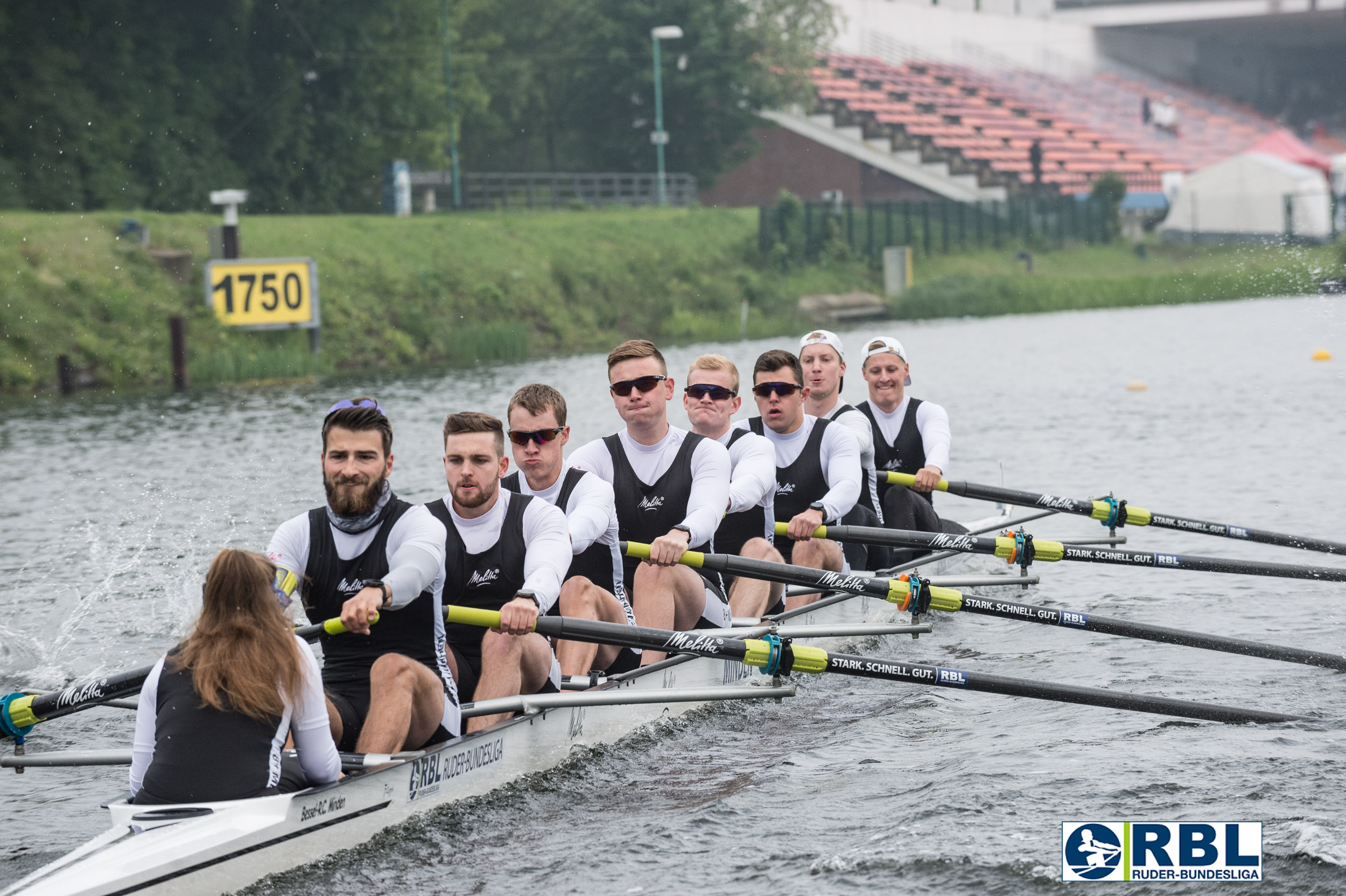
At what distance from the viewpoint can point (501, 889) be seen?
4891mm

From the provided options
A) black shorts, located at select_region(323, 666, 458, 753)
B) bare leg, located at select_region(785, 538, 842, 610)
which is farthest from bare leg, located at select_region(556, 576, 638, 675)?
bare leg, located at select_region(785, 538, 842, 610)

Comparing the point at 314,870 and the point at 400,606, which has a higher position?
the point at 400,606

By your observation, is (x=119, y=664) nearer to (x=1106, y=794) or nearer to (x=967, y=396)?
(x=1106, y=794)

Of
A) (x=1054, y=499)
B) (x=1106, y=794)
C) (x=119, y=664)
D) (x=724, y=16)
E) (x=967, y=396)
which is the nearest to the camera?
(x=1106, y=794)

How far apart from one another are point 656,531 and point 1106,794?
2244mm

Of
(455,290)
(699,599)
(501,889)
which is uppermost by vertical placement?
(455,290)

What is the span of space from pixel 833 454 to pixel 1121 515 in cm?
206

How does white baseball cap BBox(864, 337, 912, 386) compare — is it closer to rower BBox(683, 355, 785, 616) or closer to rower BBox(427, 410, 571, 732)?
rower BBox(683, 355, 785, 616)

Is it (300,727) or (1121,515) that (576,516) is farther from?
(1121,515)

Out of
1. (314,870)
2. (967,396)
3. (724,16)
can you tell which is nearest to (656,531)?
(314,870)

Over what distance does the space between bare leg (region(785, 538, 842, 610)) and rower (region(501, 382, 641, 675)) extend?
1.54 metres

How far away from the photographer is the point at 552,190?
39.7 m

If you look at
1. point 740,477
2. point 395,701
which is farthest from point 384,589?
point 740,477

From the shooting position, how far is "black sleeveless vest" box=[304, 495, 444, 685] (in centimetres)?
502
